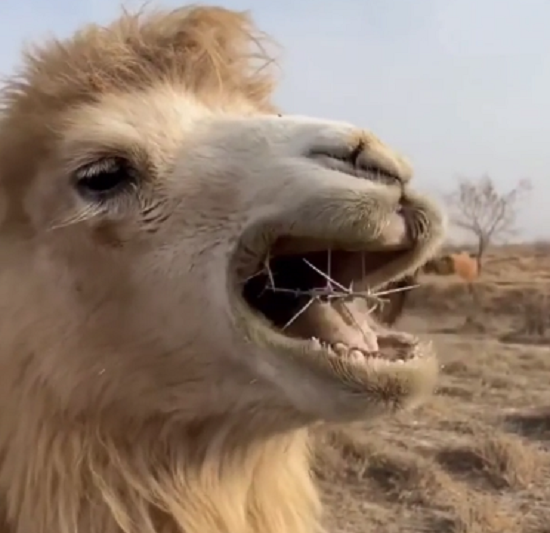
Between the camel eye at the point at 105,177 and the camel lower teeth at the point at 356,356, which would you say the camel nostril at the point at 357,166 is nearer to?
the camel lower teeth at the point at 356,356

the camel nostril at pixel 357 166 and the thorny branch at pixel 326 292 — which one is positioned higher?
the camel nostril at pixel 357 166

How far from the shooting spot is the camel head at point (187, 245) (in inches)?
59.2

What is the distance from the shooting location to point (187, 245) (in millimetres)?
1655

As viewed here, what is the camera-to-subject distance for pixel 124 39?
194 centimetres

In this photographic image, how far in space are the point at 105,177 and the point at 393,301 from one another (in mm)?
Answer: 612

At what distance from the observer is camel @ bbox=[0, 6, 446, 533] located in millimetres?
1516

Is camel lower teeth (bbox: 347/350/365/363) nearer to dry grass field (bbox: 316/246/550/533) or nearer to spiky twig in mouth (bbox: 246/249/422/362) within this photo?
spiky twig in mouth (bbox: 246/249/422/362)

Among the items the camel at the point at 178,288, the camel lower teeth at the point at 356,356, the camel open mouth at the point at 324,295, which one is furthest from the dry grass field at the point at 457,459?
the camel lower teeth at the point at 356,356

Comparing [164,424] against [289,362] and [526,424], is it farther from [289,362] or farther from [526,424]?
[526,424]

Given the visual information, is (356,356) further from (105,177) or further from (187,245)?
(105,177)

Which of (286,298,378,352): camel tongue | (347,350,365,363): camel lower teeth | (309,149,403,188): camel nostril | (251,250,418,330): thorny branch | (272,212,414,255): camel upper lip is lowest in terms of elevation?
(347,350,365,363): camel lower teeth

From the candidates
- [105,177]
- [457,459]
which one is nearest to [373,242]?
[105,177]

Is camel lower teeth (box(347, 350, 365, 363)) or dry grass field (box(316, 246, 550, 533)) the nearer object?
camel lower teeth (box(347, 350, 365, 363))

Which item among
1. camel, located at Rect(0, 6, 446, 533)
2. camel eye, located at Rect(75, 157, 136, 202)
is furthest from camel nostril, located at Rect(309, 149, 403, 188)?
camel eye, located at Rect(75, 157, 136, 202)
